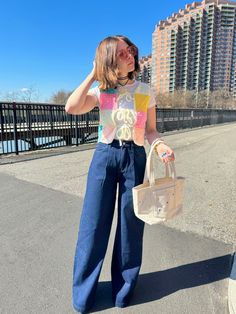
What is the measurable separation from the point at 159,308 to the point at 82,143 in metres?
9.58

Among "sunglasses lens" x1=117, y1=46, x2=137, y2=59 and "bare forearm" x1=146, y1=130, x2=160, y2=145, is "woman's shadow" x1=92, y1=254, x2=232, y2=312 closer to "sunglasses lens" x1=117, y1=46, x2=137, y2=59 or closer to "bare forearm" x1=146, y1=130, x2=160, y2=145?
"bare forearm" x1=146, y1=130, x2=160, y2=145

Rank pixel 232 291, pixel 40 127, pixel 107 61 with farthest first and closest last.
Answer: pixel 40 127
pixel 232 291
pixel 107 61

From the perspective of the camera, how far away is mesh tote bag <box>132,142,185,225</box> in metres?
1.67

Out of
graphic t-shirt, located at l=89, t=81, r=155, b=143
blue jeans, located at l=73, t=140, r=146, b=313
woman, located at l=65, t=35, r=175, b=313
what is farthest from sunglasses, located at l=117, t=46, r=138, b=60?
blue jeans, located at l=73, t=140, r=146, b=313

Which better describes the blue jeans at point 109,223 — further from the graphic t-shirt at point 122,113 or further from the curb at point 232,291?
the curb at point 232,291

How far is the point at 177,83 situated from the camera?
84.4 metres

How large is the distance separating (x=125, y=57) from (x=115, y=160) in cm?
68

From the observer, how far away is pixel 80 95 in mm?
1641

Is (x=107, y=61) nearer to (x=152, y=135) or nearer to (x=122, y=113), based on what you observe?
(x=122, y=113)

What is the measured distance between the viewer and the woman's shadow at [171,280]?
6.76ft

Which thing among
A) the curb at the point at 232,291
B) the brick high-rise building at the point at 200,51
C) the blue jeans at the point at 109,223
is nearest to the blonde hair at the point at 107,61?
the blue jeans at the point at 109,223

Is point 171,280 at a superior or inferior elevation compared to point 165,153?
inferior

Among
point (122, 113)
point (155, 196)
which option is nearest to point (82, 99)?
point (122, 113)

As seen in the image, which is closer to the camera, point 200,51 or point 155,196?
point 155,196
